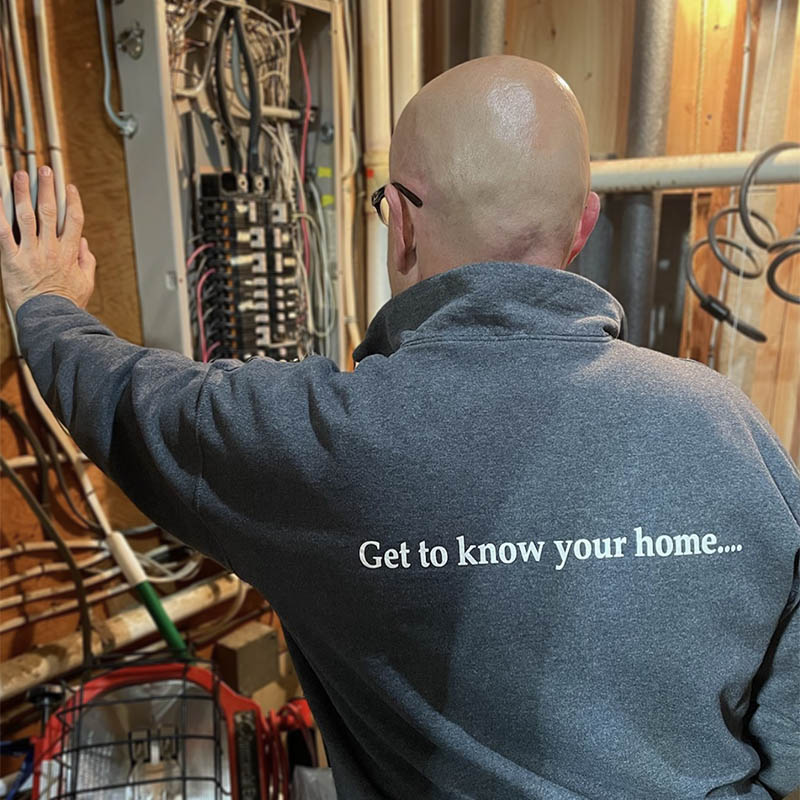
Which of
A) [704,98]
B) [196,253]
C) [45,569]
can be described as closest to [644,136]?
[704,98]

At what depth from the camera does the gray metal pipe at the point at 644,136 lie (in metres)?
1.55

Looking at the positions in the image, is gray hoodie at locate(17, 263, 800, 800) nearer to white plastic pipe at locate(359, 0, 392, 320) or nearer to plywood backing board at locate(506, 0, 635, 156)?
plywood backing board at locate(506, 0, 635, 156)

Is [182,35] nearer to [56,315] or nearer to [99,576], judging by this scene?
[56,315]

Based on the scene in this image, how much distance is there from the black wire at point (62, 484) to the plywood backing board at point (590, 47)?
1420mm

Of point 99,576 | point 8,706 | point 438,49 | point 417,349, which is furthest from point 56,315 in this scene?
point 438,49

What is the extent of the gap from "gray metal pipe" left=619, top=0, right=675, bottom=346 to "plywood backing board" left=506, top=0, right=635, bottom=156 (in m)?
0.04

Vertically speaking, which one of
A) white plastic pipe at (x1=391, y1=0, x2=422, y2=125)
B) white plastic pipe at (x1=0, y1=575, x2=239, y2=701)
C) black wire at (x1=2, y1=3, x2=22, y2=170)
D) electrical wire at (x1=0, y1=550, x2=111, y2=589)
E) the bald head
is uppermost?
white plastic pipe at (x1=391, y1=0, x2=422, y2=125)

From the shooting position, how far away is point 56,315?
87cm

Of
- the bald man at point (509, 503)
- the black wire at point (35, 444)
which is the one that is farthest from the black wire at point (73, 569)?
the bald man at point (509, 503)

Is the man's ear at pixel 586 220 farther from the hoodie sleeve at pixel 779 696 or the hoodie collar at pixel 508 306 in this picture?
the hoodie sleeve at pixel 779 696

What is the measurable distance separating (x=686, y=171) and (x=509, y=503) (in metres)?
1.13

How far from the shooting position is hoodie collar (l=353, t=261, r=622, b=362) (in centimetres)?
66

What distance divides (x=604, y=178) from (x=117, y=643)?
1495mm

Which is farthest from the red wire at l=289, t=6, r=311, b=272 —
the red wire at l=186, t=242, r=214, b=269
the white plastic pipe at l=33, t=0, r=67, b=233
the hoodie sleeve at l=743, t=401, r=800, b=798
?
the hoodie sleeve at l=743, t=401, r=800, b=798
